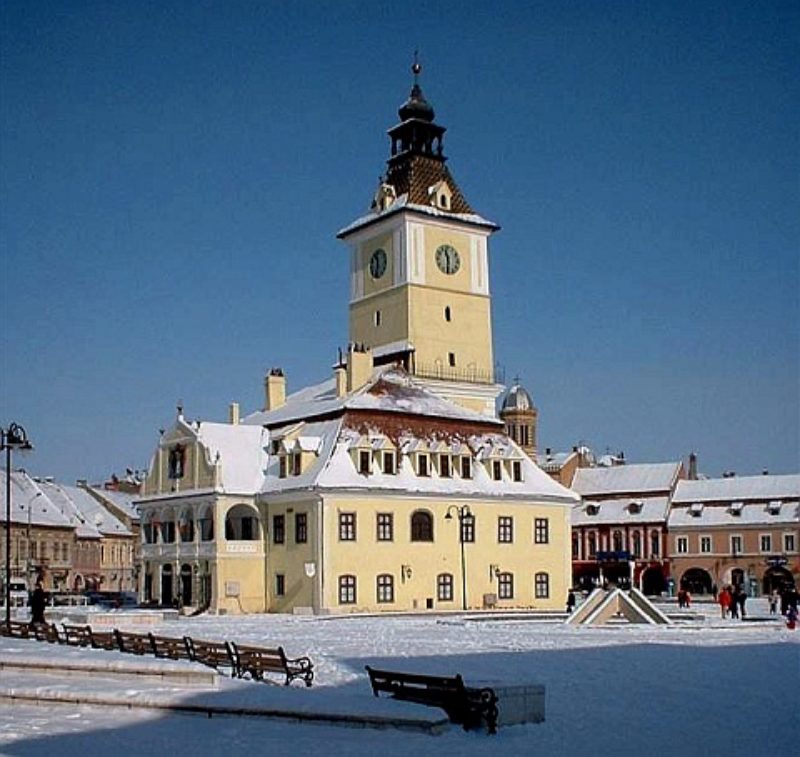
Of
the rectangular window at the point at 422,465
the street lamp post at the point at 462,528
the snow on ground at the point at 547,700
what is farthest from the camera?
the rectangular window at the point at 422,465

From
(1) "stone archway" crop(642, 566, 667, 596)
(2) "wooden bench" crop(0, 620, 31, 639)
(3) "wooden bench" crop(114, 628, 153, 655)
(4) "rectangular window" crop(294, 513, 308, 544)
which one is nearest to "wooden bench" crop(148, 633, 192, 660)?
(3) "wooden bench" crop(114, 628, 153, 655)

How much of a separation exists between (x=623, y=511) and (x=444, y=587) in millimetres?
41107

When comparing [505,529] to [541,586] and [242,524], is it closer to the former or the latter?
[541,586]

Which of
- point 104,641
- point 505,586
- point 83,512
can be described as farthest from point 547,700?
point 83,512

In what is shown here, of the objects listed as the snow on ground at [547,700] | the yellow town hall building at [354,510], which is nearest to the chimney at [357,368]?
the yellow town hall building at [354,510]

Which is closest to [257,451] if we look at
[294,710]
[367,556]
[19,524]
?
[367,556]

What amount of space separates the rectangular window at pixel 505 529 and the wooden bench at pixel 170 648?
110ft

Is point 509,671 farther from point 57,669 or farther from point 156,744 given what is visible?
point 156,744

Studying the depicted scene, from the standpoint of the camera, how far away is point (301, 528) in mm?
56344

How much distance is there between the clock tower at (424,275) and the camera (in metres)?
72.7

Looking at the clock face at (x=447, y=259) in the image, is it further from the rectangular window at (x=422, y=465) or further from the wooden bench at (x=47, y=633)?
the wooden bench at (x=47, y=633)

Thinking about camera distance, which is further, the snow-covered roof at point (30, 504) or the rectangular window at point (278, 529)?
the snow-covered roof at point (30, 504)

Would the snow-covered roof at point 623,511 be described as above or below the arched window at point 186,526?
above

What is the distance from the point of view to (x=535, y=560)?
61.6m
